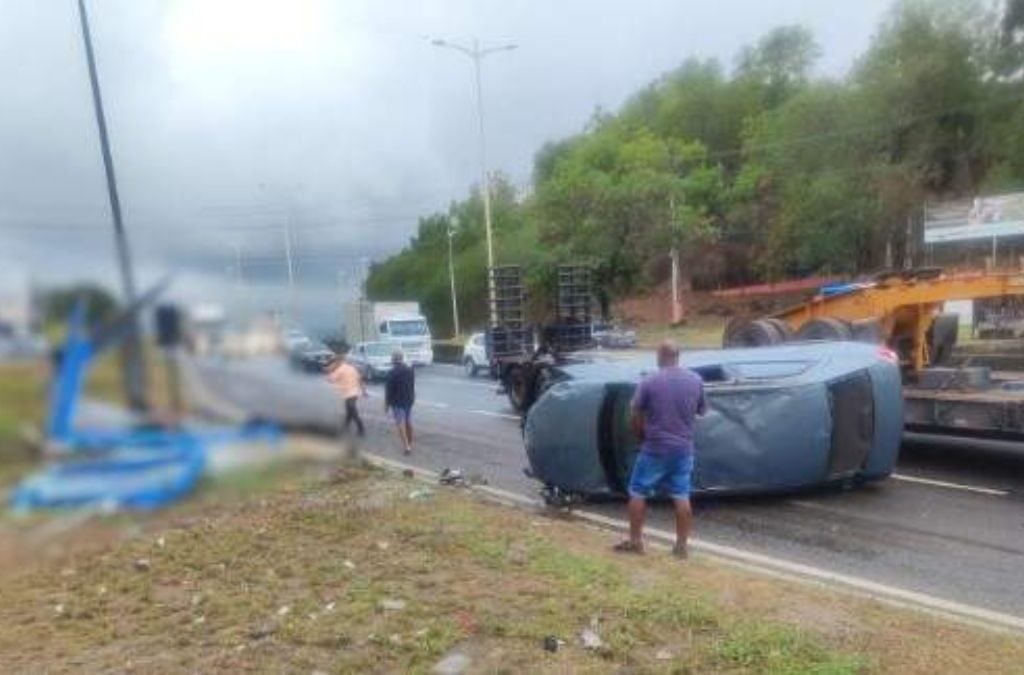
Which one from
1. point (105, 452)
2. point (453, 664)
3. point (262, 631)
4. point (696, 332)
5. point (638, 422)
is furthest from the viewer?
point (696, 332)

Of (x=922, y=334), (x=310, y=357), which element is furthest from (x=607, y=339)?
(x=310, y=357)

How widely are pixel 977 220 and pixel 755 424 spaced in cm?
2544

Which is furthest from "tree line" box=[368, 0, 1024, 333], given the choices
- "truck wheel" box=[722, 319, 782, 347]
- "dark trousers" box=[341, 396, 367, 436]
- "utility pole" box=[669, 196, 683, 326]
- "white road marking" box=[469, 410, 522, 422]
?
"dark trousers" box=[341, 396, 367, 436]

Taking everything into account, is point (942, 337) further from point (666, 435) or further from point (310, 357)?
point (310, 357)

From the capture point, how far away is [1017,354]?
47.5ft

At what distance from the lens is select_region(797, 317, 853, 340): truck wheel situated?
12148mm

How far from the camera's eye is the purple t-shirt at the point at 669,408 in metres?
7.65

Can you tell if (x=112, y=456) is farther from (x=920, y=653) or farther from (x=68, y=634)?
(x=68, y=634)

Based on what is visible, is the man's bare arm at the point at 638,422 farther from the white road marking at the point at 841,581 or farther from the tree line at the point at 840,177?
the tree line at the point at 840,177

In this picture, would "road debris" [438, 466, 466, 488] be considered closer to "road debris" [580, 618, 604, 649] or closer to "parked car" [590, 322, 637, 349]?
"road debris" [580, 618, 604, 649]

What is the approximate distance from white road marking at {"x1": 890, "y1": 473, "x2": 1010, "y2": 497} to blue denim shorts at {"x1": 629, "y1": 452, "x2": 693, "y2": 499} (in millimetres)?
3973

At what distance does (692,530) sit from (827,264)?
110 feet

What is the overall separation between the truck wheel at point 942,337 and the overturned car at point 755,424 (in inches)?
93.2

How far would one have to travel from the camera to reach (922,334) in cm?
1204
